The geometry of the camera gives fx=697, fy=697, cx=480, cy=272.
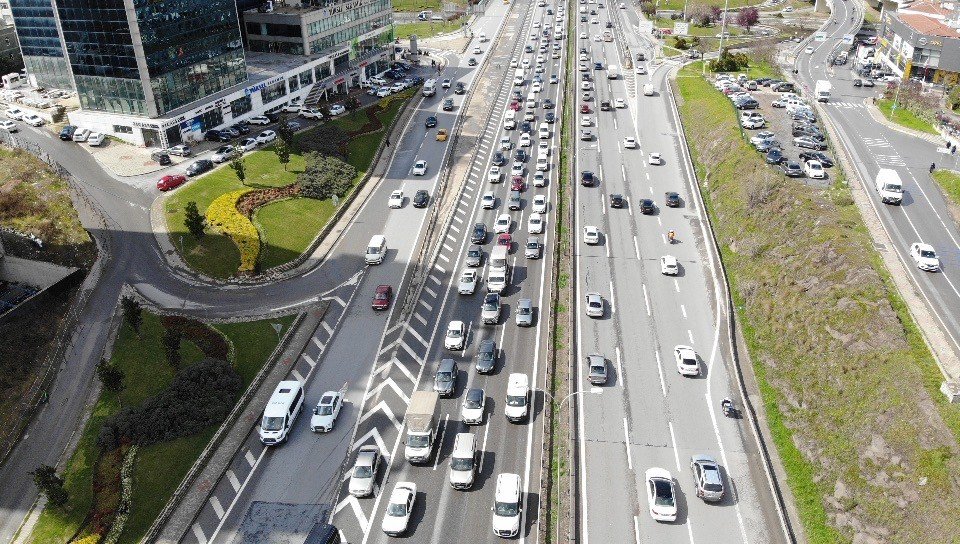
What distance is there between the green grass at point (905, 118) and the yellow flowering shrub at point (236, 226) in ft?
308

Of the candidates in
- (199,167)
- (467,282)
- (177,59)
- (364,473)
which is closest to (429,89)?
(177,59)

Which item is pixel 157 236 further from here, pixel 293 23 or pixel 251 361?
pixel 293 23

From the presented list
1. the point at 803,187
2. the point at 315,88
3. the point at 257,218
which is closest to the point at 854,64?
the point at 803,187

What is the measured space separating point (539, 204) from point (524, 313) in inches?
1012

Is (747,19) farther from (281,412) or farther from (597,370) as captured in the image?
(281,412)

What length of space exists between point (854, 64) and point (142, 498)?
155m

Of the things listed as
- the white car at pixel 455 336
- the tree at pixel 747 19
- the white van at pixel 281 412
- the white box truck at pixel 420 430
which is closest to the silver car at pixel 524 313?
the white car at pixel 455 336

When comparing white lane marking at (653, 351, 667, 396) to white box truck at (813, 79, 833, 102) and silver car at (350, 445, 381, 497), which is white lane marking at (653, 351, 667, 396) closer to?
silver car at (350, 445, 381, 497)

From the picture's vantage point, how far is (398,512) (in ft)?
151

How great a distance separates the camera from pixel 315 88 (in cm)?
13450

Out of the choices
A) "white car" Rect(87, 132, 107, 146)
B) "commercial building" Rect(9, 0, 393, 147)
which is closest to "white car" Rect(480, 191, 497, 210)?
"commercial building" Rect(9, 0, 393, 147)

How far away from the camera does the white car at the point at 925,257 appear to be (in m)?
64.9

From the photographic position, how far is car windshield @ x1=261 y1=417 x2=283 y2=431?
5334cm

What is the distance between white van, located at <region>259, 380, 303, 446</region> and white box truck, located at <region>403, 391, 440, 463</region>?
9.65 meters
